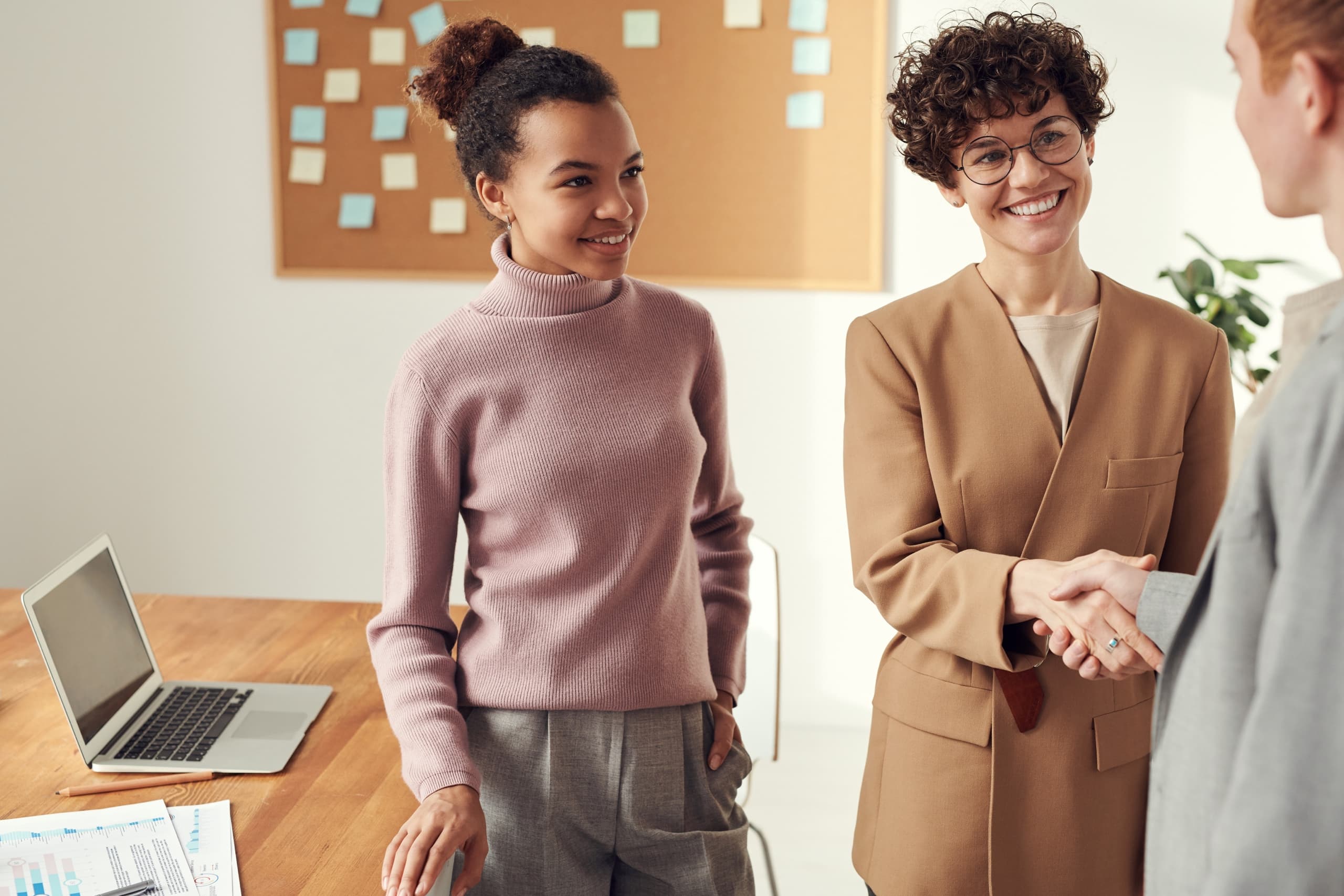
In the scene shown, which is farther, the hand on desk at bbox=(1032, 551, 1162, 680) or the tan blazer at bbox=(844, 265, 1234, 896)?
the tan blazer at bbox=(844, 265, 1234, 896)

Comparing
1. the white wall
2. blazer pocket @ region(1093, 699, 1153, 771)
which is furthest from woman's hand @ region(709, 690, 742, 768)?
the white wall

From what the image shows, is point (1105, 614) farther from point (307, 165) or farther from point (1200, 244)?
point (307, 165)

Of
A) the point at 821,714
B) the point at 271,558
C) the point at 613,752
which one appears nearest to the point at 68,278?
the point at 271,558

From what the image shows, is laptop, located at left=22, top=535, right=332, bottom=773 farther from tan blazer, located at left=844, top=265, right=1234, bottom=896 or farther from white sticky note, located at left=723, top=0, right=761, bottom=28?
white sticky note, located at left=723, top=0, right=761, bottom=28

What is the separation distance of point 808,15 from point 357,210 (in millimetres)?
1311

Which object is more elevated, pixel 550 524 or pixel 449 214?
pixel 449 214

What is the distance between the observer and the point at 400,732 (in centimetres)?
113

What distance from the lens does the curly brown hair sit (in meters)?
1.23

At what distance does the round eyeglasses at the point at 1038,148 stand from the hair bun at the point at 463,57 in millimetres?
545

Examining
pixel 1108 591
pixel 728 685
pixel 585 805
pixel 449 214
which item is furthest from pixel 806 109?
pixel 585 805

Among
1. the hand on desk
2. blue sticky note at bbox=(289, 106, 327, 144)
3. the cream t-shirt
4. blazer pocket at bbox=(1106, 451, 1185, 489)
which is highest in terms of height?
blue sticky note at bbox=(289, 106, 327, 144)

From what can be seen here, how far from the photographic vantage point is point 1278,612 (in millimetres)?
643

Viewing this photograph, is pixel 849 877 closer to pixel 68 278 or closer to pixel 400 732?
pixel 400 732

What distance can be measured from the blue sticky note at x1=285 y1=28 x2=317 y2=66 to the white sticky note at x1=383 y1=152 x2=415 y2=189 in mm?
322
